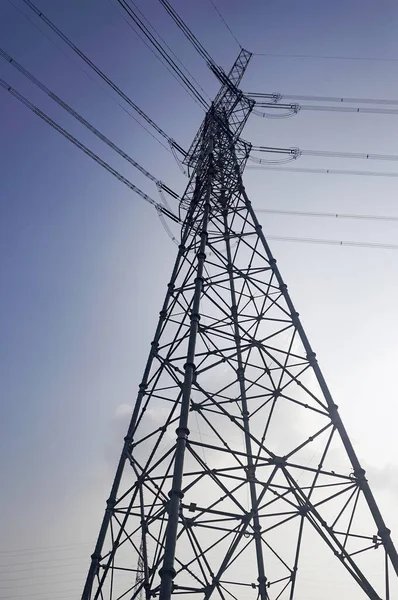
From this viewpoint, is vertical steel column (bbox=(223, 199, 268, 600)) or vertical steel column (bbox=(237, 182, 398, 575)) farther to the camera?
vertical steel column (bbox=(223, 199, 268, 600))

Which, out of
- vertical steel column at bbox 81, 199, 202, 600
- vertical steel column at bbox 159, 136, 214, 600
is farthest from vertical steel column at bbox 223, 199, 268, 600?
vertical steel column at bbox 81, 199, 202, 600

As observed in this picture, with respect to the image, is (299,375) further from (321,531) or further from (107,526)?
(107,526)

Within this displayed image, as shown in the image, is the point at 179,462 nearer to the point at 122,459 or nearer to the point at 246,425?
the point at 122,459

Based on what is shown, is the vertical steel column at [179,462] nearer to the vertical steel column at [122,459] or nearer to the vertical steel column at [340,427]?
the vertical steel column at [122,459]

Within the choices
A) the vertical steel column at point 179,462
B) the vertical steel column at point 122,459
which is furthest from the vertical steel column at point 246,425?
the vertical steel column at point 122,459

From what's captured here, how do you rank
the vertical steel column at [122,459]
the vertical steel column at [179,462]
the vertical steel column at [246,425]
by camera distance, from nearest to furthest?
the vertical steel column at [179,462], the vertical steel column at [122,459], the vertical steel column at [246,425]

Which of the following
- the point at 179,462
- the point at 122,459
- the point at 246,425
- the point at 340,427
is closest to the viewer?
the point at 179,462

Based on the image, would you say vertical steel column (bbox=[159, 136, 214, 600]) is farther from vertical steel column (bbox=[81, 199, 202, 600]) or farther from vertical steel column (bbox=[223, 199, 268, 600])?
vertical steel column (bbox=[81, 199, 202, 600])

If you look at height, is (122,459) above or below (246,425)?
below

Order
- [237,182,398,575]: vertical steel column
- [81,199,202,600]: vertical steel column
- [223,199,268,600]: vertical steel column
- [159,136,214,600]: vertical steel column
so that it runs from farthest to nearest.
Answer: [223,199,268,600]: vertical steel column < [81,199,202,600]: vertical steel column < [237,182,398,575]: vertical steel column < [159,136,214,600]: vertical steel column

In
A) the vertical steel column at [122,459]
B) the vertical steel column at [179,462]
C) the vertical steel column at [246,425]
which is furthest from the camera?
the vertical steel column at [246,425]

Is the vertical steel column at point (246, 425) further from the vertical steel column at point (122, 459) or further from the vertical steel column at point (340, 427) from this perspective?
the vertical steel column at point (122, 459)

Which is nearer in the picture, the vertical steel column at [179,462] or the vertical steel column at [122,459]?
the vertical steel column at [179,462]

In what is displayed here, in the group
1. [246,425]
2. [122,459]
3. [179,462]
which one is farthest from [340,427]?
[122,459]
